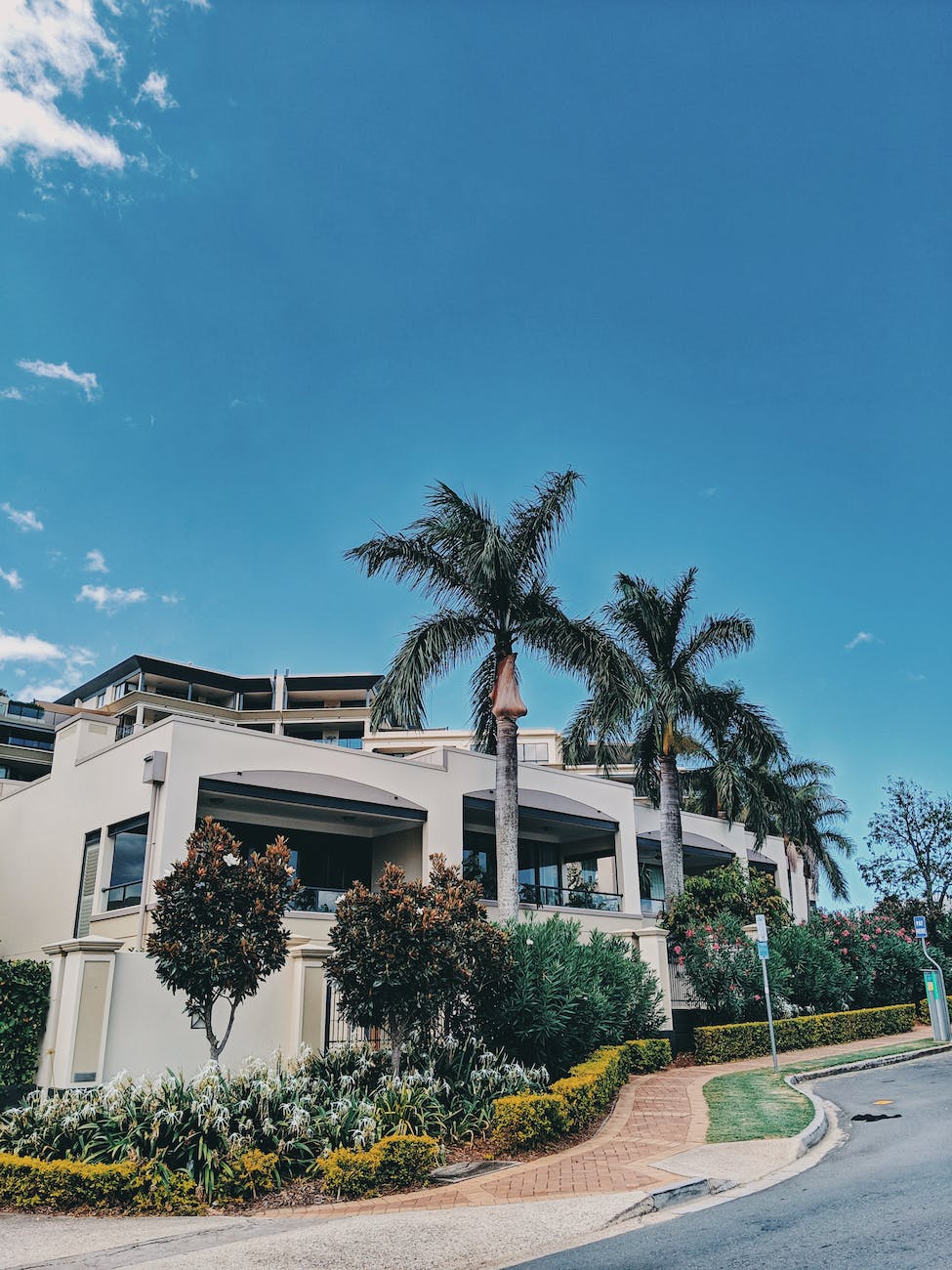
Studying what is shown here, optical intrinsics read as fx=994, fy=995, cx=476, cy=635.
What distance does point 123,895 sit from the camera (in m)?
20.5

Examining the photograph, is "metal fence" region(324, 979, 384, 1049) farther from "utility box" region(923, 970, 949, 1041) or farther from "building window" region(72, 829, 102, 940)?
"utility box" region(923, 970, 949, 1041)

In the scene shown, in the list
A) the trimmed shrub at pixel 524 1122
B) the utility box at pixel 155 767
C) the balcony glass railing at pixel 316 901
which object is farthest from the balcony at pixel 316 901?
the trimmed shrub at pixel 524 1122

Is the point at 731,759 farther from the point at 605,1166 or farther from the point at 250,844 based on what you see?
the point at 605,1166

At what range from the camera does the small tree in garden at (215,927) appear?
40.1ft

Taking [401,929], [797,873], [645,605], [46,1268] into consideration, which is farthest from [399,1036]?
[797,873]

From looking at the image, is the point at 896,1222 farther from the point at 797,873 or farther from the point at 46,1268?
the point at 797,873

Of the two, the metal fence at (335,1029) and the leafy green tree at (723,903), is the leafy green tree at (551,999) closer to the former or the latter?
the metal fence at (335,1029)

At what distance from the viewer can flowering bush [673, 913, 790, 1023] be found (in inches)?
846

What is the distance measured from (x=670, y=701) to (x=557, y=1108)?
14421 millimetres

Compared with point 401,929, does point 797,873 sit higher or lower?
higher

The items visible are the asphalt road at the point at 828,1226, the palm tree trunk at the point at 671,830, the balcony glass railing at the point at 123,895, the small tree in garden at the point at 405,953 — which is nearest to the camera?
the asphalt road at the point at 828,1226

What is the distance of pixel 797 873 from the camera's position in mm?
41375

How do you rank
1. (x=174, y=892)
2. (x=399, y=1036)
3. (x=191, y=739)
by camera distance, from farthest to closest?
(x=191, y=739)
(x=399, y=1036)
(x=174, y=892)

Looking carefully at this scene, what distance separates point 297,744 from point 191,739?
9.55 ft
